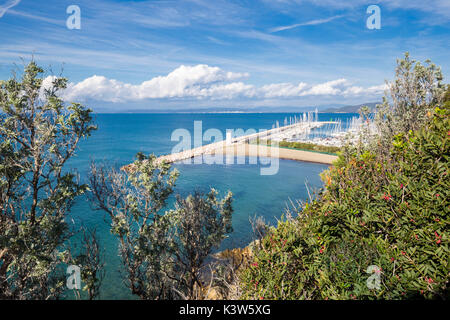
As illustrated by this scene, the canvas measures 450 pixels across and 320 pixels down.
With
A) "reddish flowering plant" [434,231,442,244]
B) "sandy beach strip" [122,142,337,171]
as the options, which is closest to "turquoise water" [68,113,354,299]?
"sandy beach strip" [122,142,337,171]

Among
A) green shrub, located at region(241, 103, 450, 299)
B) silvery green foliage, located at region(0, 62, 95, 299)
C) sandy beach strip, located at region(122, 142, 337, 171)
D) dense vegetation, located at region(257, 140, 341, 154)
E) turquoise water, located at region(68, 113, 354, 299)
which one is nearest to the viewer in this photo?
green shrub, located at region(241, 103, 450, 299)

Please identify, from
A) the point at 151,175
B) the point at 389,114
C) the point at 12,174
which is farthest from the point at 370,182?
the point at 12,174

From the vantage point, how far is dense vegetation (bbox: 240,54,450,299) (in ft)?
15.4

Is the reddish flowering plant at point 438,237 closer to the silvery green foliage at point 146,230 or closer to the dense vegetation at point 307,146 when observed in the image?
the silvery green foliage at point 146,230

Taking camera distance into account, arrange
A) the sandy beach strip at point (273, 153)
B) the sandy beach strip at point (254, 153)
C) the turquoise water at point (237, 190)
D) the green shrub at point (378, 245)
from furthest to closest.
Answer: the sandy beach strip at point (273, 153) < the sandy beach strip at point (254, 153) < the turquoise water at point (237, 190) < the green shrub at point (378, 245)

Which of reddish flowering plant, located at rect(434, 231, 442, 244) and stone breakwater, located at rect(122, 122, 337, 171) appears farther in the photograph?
stone breakwater, located at rect(122, 122, 337, 171)

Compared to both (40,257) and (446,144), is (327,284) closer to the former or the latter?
(446,144)

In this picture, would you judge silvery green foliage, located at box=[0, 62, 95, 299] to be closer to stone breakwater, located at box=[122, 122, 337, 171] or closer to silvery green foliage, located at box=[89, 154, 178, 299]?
silvery green foliage, located at box=[89, 154, 178, 299]

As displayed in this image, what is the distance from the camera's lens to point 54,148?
9.83 metres

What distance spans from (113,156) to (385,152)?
209 feet

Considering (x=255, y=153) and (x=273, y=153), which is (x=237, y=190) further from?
(x=273, y=153)

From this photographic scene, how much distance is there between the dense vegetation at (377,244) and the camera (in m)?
4.70

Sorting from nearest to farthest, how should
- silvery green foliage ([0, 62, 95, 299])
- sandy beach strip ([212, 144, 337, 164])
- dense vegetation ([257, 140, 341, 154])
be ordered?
silvery green foliage ([0, 62, 95, 299]) → sandy beach strip ([212, 144, 337, 164]) → dense vegetation ([257, 140, 341, 154])

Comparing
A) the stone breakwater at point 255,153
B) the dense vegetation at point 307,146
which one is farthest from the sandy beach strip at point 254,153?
the dense vegetation at point 307,146
